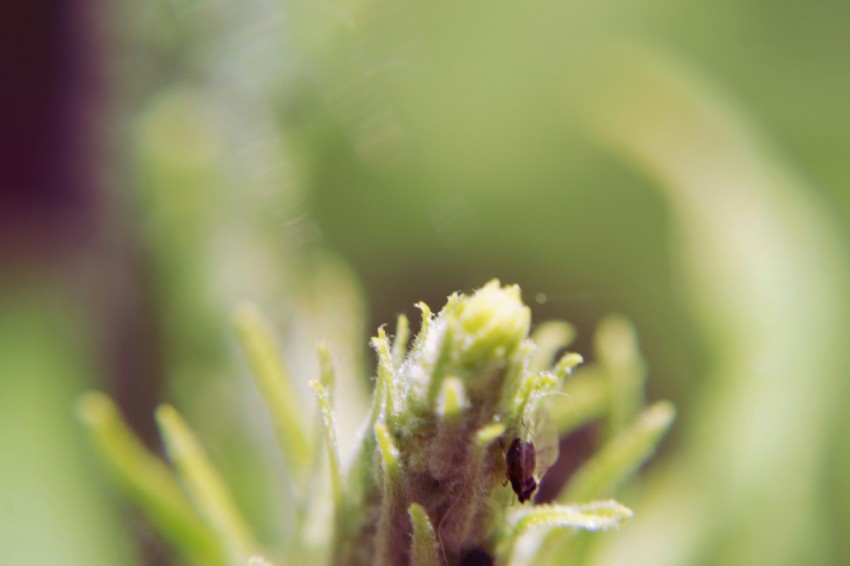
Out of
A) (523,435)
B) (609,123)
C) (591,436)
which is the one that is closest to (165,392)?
(591,436)

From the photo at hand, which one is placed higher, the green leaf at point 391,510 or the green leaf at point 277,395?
the green leaf at point 277,395

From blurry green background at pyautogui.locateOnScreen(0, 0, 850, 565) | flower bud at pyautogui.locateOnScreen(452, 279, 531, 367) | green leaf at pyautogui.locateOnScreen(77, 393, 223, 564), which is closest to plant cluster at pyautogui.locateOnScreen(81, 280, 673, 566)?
Answer: flower bud at pyautogui.locateOnScreen(452, 279, 531, 367)

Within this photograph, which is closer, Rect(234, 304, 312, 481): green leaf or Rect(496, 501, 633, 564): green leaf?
Rect(496, 501, 633, 564): green leaf

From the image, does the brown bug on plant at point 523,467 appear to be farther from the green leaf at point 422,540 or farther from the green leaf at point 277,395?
the green leaf at point 277,395

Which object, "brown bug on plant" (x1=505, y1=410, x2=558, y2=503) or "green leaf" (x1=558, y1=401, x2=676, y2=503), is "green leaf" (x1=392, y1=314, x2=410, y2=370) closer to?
"brown bug on plant" (x1=505, y1=410, x2=558, y2=503)

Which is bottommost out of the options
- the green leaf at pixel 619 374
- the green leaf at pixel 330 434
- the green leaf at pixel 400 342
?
the green leaf at pixel 330 434

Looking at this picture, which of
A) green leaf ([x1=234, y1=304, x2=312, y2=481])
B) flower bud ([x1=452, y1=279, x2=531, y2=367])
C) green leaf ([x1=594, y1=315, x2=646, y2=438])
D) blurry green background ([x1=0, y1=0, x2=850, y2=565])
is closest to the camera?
flower bud ([x1=452, y1=279, x2=531, y2=367])

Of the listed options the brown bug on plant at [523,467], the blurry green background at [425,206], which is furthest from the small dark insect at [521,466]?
the blurry green background at [425,206]
